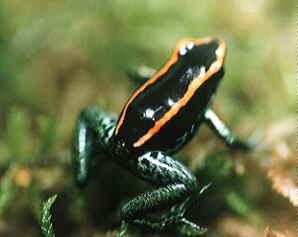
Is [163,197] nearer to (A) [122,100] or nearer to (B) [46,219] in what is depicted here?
(B) [46,219]

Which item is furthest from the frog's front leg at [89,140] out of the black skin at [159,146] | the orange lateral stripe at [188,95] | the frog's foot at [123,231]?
Result: the frog's foot at [123,231]

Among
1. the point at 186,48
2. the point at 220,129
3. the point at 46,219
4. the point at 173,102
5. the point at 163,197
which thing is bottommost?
the point at 46,219

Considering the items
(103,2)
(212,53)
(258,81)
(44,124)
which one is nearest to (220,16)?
(258,81)

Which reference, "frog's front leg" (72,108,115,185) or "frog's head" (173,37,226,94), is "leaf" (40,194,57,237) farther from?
"frog's head" (173,37,226,94)

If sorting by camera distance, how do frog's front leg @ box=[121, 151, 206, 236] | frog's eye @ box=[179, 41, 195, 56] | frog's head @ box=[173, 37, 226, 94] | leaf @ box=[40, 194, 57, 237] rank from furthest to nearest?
frog's eye @ box=[179, 41, 195, 56] < frog's head @ box=[173, 37, 226, 94] < frog's front leg @ box=[121, 151, 206, 236] < leaf @ box=[40, 194, 57, 237]

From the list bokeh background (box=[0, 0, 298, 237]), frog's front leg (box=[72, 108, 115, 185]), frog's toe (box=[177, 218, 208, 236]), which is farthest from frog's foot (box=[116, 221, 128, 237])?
frog's front leg (box=[72, 108, 115, 185])

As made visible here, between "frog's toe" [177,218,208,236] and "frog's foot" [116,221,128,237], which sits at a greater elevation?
"frog's toe" [177,218,208,236]

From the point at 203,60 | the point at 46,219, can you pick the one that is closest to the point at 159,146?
the point at 203,60

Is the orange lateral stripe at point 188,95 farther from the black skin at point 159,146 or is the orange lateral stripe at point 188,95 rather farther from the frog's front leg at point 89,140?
the frog's front leg at point 89,140

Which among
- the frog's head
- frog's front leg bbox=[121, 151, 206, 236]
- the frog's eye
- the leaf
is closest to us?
the leaf
